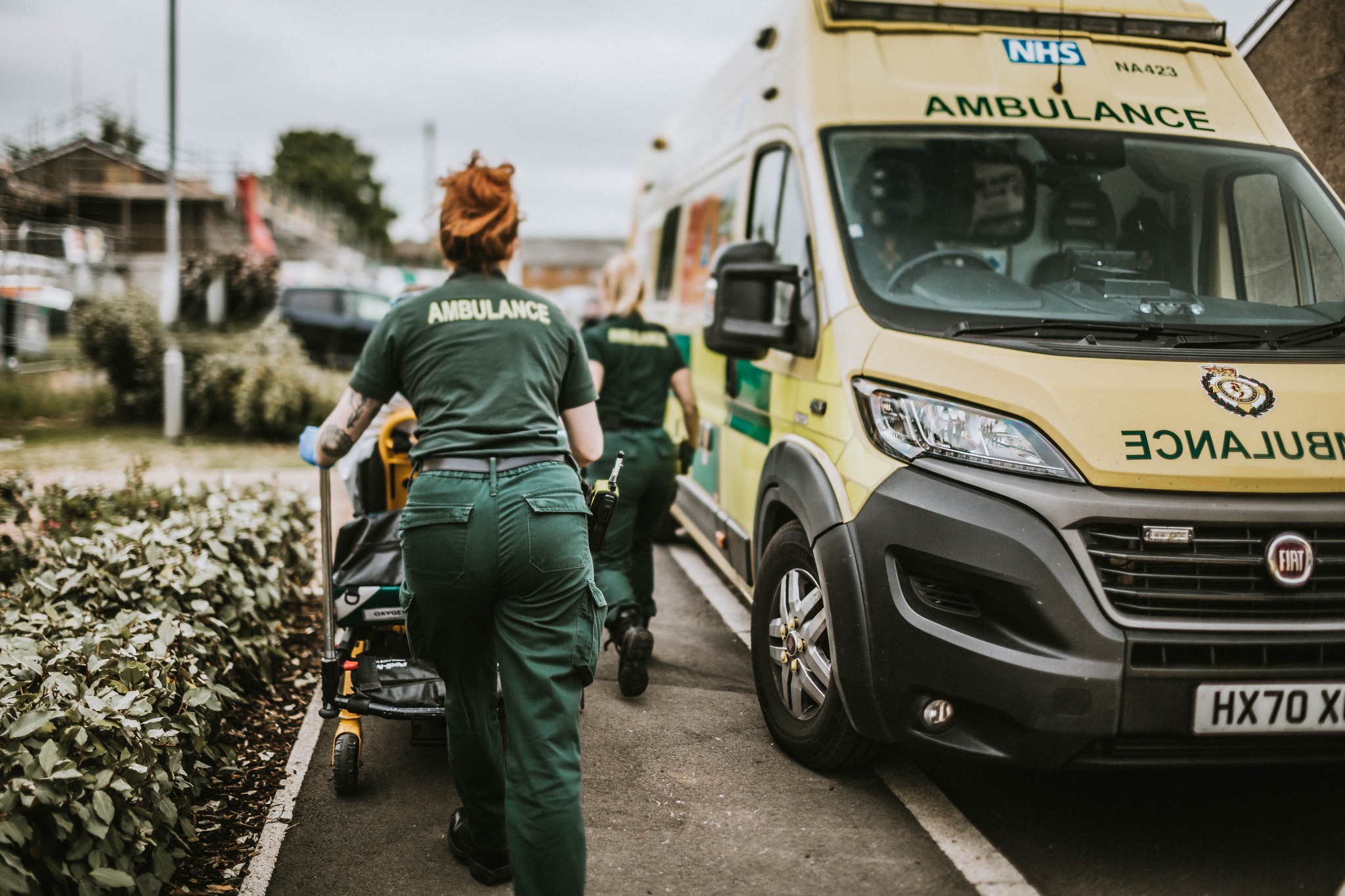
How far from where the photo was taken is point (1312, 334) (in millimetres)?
3602

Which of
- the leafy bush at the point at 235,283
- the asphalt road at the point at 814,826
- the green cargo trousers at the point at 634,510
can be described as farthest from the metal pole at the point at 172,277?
the asphalt road at the point at 814,826

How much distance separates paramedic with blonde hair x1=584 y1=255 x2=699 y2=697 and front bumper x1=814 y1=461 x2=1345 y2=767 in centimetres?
195

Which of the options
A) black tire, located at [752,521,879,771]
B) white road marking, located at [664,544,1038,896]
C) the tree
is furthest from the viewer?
the tree

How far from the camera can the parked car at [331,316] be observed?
19.4 meters

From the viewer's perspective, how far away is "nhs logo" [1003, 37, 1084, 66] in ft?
14.9

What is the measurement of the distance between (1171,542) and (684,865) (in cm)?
165

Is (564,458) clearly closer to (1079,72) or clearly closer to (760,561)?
(760,561)

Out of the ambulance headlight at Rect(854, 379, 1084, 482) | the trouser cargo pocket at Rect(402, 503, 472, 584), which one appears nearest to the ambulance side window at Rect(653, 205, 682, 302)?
the ambulance headlight at Rect(854, 379, 1084, 482)

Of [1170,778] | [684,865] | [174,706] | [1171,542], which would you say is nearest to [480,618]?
[684,865]

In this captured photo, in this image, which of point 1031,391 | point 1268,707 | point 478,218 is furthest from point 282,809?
point 1268,707

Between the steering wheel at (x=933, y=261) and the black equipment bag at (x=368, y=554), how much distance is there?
1968 mm

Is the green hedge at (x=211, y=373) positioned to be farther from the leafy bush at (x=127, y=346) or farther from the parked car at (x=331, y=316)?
the parked car at (x=331, y=316)

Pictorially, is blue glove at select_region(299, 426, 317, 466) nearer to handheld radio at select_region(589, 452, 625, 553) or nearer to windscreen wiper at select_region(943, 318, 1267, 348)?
handheld radio at select_region(589, 452, 625, 553)

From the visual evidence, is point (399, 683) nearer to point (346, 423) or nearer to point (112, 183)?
point (346, 423)
